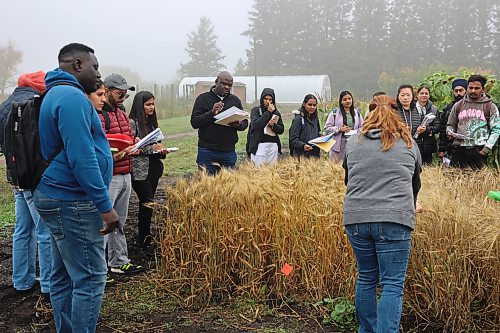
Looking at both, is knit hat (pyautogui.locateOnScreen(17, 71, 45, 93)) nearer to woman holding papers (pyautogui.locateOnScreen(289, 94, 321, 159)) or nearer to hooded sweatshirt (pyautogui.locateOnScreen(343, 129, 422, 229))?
hooded sweatshirt (pyautogui.locateOnScreen(343, 129, 422, 229))

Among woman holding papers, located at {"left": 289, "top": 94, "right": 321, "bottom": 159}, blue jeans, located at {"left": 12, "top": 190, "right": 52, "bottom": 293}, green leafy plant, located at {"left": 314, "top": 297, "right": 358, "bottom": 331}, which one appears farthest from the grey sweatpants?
woman holding papers, located at {"left": 289, "top": 94, "right": 321, "bottom": 159}

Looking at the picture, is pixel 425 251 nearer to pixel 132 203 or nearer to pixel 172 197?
pixel 172 197

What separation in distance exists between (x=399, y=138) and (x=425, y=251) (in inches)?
34.4

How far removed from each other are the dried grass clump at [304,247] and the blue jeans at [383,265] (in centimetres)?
45

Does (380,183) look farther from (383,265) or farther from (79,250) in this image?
(79,250)

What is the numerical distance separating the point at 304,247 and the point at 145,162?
1.92 metres

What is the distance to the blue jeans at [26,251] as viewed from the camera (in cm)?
450

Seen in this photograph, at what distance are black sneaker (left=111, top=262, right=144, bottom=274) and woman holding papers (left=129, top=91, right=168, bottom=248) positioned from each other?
55cm

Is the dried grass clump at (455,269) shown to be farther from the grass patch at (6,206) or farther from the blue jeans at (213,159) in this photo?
the grass patch at (6,206)

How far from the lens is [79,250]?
322 centimetres

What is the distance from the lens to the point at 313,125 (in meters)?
7.79

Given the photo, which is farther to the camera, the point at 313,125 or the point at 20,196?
the point at 313,125

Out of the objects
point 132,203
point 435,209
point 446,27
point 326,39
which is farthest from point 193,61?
point 435,209

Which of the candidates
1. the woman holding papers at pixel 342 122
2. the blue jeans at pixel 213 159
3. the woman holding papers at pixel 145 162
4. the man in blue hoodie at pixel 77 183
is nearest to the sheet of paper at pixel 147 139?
the woman holding papers at pixel 145 162
